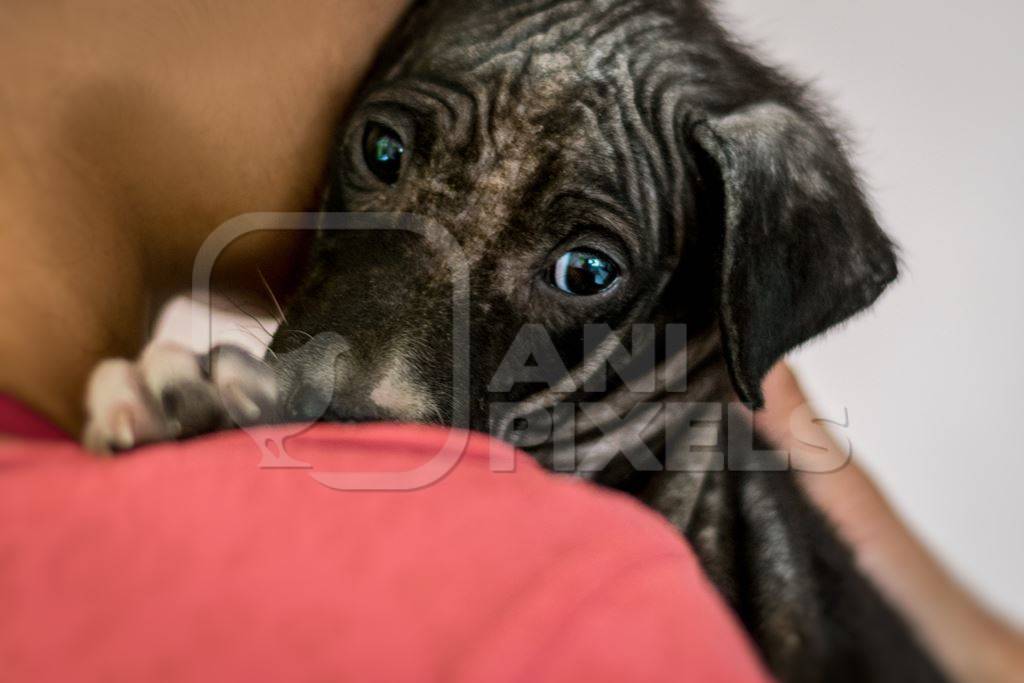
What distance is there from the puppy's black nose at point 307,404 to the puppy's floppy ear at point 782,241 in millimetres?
576

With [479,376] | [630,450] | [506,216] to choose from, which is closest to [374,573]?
[479,376]

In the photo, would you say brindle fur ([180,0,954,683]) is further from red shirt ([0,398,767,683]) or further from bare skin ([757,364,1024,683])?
red shirt ([0,398,767,683])

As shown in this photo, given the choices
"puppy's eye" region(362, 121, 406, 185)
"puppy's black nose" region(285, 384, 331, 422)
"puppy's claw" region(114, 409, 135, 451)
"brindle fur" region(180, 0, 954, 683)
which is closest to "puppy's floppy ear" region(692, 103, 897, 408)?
"brindle fur" region(180, 0, 954, 683)

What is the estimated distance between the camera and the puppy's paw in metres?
1.04

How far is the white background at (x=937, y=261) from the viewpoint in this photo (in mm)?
1507

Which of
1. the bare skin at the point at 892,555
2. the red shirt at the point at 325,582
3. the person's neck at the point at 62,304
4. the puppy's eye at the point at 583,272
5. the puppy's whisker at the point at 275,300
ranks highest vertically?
the red shirt at the point at 325,582

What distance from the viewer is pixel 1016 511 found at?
1592 millimetres

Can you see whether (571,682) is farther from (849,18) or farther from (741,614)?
(849,18)

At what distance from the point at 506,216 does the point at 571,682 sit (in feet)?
2.68

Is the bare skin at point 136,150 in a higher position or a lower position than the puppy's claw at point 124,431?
higher

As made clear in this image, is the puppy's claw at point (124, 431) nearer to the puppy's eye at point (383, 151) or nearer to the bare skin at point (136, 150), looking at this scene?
the bare skin at point (136, 150)

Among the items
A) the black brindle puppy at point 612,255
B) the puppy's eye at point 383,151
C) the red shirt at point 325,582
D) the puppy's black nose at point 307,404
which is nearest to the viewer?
the red shirt at point 325,582

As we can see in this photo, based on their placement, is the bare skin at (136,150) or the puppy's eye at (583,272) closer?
the bare skin at (136,150)

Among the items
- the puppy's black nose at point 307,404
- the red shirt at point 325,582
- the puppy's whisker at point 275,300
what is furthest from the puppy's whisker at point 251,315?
the red shirt at point 325,582
